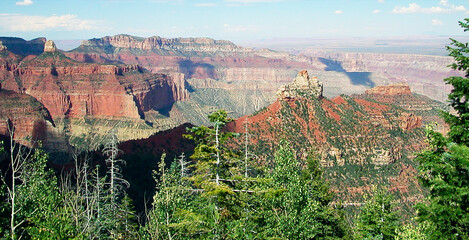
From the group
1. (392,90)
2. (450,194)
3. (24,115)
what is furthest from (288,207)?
(24,115)

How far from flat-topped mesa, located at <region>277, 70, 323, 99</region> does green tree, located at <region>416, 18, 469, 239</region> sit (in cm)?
6753

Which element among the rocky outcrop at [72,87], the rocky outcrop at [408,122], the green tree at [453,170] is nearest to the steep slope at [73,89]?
the rocky outcrop at [72,87]

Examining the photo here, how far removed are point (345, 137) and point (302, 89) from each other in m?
16.4

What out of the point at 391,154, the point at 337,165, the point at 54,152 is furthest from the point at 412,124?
the point at 54,152

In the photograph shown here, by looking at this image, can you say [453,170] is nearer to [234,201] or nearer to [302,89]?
[234,201]

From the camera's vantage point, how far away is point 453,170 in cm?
1762

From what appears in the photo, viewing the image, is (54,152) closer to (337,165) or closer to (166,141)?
(166,141)

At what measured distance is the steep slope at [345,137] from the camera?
230ft

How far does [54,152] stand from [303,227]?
109 m

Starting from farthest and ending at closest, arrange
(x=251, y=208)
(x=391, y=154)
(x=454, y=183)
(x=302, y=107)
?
(x=302, y=107)
(x=391, y=154)
(x=251, y=208)
(x=454, y=183)

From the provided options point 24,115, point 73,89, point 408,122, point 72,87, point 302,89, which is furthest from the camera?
point 72,87

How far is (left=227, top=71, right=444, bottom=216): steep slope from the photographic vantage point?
230 ft

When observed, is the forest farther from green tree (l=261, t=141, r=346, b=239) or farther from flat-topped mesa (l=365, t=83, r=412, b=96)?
flat-topped mesa (l=365, t=83, r=412, b=96)

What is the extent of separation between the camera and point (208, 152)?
19.3 meters
